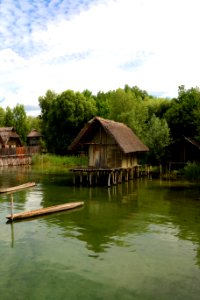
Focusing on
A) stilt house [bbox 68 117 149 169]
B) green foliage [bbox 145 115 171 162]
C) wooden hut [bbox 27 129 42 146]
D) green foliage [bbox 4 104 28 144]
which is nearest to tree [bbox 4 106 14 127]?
green foliage [bbox 4 104 28 144]

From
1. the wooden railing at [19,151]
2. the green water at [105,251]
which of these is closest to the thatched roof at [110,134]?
the green water at [105,251]

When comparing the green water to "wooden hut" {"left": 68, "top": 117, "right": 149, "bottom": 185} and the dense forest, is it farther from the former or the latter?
the dense forest

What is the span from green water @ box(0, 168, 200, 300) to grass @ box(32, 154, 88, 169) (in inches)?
1005

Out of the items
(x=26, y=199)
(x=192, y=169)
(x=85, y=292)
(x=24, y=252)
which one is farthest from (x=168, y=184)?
(x=85, y=292)

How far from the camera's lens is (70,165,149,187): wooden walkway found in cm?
3174

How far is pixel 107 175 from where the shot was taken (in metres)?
35.8

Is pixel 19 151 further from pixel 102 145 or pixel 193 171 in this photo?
pixel 193 171

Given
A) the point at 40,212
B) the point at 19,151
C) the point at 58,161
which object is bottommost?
the point at 40,212

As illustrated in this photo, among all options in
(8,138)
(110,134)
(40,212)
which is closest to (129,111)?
(110,134)

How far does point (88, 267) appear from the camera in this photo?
499 inches

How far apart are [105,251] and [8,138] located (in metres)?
49.4

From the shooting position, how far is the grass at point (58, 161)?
51.6 metres

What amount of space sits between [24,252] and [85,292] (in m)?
4.45

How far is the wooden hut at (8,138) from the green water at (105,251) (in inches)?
1394
